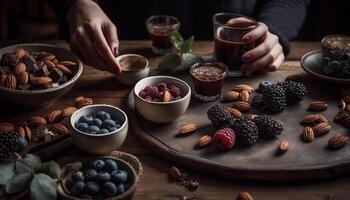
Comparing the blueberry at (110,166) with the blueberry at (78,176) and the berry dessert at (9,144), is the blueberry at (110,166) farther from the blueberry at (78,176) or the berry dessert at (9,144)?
the berry dessert at (9,144)

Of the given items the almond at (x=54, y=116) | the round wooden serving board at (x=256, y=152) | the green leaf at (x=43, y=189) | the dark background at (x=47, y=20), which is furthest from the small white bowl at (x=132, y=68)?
the dark background at (x=47, y=20)

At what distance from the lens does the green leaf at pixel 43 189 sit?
1.13 meters

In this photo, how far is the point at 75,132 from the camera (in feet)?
4.21

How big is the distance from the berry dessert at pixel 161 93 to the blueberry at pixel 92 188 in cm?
37

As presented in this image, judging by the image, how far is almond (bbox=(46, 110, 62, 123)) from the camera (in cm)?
147

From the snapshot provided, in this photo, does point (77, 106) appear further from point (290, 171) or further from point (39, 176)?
point (290, 171)

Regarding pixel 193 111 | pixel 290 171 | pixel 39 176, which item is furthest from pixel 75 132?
pixel 290 171

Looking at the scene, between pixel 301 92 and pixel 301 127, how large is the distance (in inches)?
5.6

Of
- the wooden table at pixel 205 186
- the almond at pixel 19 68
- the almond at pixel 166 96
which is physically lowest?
the wooden table at pixel 205 186

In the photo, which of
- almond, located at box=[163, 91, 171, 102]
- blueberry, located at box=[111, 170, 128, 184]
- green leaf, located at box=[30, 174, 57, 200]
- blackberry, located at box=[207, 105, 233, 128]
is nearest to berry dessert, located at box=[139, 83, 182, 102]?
almond, located at box=[163, 91, 171, 102]

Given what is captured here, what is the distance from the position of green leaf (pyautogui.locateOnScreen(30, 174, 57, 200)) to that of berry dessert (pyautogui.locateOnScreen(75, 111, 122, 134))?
18cm

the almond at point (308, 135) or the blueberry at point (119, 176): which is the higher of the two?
the blueberry at point (119, 176)

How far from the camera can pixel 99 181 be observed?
117 cm

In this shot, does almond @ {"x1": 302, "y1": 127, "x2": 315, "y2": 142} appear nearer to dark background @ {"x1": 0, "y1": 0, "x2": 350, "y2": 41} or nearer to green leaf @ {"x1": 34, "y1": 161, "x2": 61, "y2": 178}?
green leaf @ {"x1": 34, "y1": 161, "x2": 61, "y2": 178}
